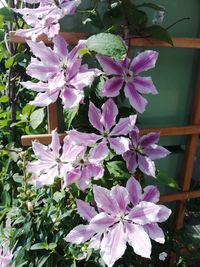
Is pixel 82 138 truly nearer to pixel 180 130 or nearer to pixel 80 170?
pixel 80 170

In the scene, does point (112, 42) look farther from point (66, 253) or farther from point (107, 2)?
point (66, 253)

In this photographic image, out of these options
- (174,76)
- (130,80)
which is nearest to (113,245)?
(130,80)

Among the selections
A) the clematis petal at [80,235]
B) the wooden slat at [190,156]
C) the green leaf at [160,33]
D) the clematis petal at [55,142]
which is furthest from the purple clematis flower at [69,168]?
the wooden slat at [190,156]

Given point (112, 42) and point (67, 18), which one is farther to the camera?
point (67, 18)

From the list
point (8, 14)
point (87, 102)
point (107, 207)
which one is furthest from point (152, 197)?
point (8, 14)

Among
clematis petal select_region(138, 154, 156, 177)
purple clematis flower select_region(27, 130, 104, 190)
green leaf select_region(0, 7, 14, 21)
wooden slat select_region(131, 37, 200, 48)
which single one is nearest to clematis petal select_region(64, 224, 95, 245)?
purple clematis flower select_region(27, 130, 104, 190)

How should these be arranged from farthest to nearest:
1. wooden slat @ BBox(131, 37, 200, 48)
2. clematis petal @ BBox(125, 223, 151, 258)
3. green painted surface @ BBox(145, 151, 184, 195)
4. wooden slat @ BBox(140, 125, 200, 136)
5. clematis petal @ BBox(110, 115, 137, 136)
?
green painted surface @ BBox(145, 151, 184, 195)
wooden slat @ BBox(140, 125, 200, 136)
wooden slat @ BBox(131, 37, 200, 48)
clematis petal @ BBox(110, 115, 137, 136)
clematis petal @ BBox(125, 223, 151, 258)

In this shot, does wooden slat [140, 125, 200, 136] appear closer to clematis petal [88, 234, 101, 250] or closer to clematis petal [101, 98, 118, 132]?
clematis petal [101, 98, 118, 132]
